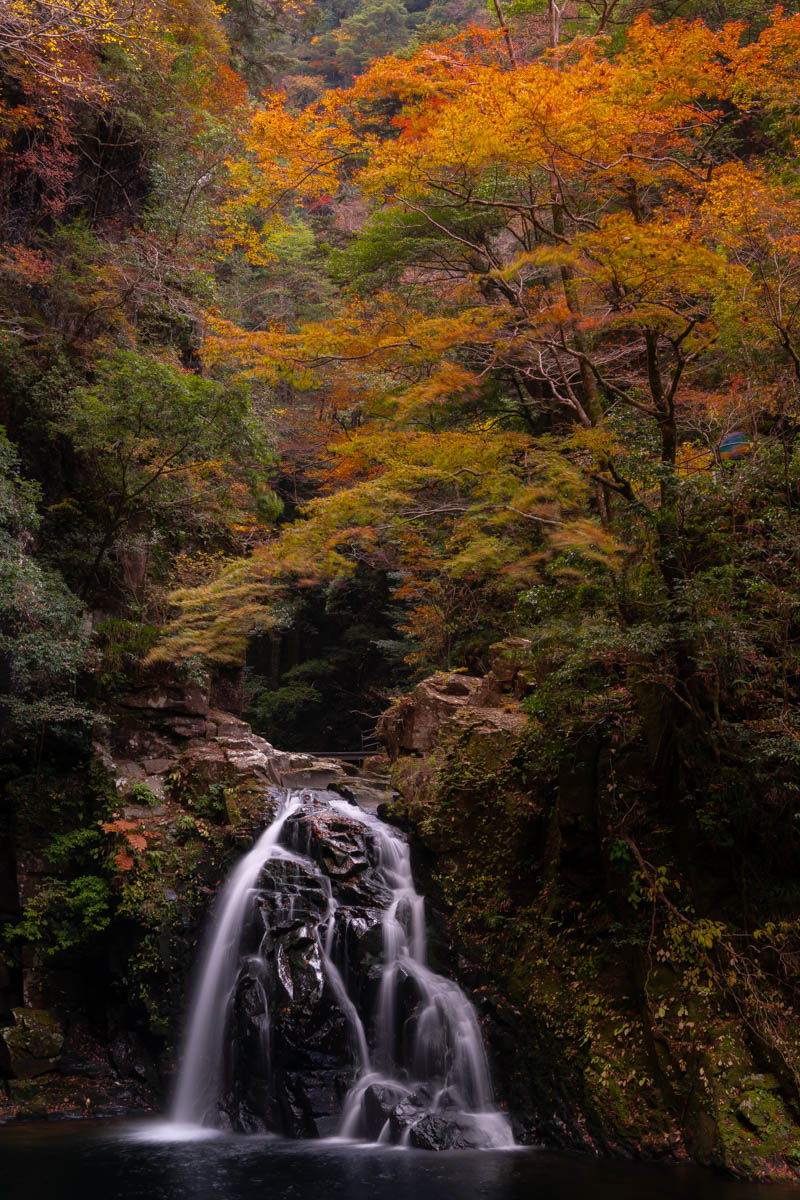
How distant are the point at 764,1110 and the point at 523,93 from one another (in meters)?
9.71

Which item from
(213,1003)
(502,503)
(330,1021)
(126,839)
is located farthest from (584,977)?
(126,839)

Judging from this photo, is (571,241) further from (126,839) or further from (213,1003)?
(213,1003)

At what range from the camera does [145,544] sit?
13852mm

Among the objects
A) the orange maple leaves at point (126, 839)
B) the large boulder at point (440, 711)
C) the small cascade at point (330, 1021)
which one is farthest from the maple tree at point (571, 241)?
the small cascade at point (330, 1021)

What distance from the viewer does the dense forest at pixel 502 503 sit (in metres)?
7.24

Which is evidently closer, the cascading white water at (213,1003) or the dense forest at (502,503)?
the dense forest at (502,503)

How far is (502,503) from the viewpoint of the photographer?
342 inches

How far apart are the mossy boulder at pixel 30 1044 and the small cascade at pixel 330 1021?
1.71m

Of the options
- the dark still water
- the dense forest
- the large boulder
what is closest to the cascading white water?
the dense forest

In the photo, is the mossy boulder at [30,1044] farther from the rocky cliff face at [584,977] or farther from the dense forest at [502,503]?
the rocky cliff face at [584,977]

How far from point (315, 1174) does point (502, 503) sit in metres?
6.75

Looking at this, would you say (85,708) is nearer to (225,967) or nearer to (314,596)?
(225,967)

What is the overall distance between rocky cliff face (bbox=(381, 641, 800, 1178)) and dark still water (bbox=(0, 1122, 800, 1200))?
40 centimetres

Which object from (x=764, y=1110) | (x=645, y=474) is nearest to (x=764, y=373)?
(x=645, y=474)
